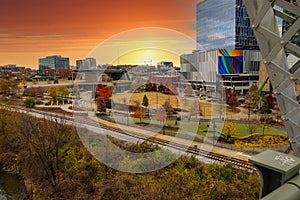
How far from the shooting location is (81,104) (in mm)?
20141

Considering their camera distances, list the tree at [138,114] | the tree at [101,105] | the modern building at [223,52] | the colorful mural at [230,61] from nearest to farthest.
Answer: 1. the tree at [138,114]
2. the tree at [101,105]
3. the modern building at [223,52]
4. the colorful mural at [230,61]

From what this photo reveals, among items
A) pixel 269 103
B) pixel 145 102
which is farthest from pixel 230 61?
pixel 145 102

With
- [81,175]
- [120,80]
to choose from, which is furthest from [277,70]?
[120,80]

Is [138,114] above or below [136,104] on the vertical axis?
below

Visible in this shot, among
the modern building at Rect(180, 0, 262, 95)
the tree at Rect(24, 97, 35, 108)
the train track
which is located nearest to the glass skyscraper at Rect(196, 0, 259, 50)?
the modern building at Rect(180, 0, 262, 95)

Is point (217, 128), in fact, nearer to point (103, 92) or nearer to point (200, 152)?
point (200, 152)

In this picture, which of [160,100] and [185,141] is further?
[160,100]

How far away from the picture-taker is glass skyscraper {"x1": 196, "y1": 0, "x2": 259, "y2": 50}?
109 ft

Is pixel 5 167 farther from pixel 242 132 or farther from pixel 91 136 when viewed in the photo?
pixel 242 132

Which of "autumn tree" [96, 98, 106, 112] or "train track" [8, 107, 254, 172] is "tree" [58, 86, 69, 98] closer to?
"autumn tree" [96, 98, 106, 112]

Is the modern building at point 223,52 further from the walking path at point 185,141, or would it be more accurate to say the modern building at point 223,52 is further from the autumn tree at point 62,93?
the autumn tree at point 62,93

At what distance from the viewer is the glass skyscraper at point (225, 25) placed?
1310 inches

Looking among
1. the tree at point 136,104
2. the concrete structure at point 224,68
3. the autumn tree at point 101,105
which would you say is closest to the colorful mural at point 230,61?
the concrete structure at point 224,68

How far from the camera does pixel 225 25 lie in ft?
113
